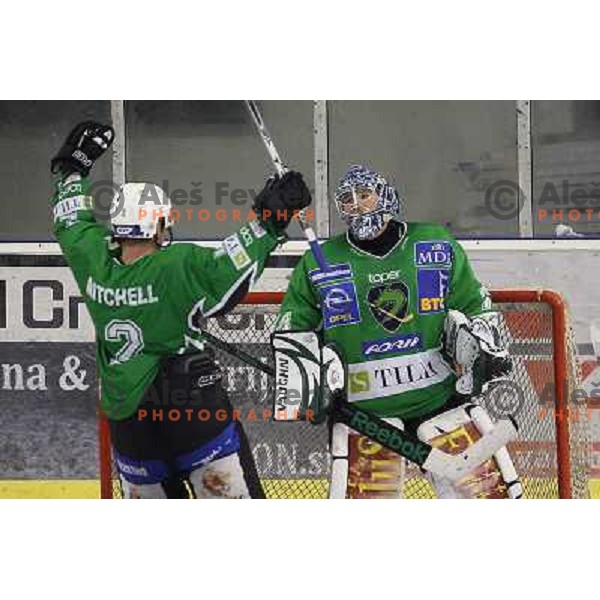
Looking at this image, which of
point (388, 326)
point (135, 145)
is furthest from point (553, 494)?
point (135, 145)

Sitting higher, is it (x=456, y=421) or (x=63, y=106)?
(x=63, y=106)

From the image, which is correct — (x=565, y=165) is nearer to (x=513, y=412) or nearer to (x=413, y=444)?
(x=513, y=412)

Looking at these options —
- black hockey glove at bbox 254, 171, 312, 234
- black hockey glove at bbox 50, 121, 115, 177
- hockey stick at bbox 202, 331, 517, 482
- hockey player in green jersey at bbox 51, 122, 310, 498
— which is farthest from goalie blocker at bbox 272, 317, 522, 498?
black hockey glove at bbox 50, 121, 115, 177

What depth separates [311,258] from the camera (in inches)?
192

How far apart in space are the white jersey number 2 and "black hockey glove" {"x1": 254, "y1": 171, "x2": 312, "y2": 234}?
18.3 inches

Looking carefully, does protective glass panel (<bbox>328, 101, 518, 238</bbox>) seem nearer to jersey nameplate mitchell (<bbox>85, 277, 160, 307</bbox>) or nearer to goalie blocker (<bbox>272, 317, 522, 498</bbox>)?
goalie blocker (<bbox>272, 317, 522, 498</bbox>)

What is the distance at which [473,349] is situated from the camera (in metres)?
4.82

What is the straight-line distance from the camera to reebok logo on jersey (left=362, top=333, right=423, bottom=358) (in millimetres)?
4820

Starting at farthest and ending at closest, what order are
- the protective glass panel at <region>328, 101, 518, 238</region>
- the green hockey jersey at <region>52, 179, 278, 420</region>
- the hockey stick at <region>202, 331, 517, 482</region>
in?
1. the protective glass panel at <region>328, 101, 518, 238</region>
2. the hockey stick at <region>202, 331, 517, 482</region>
3. the green hockey jersey at <region>52, 179, 278, 420</region>

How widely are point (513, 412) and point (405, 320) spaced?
43 cm

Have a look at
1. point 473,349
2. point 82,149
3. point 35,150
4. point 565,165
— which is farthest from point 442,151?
point 35,150

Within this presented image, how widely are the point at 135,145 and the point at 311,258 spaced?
0.62m

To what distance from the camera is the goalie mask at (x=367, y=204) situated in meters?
4.84

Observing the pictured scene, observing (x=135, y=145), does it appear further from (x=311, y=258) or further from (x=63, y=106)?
(x=311, y=258)
